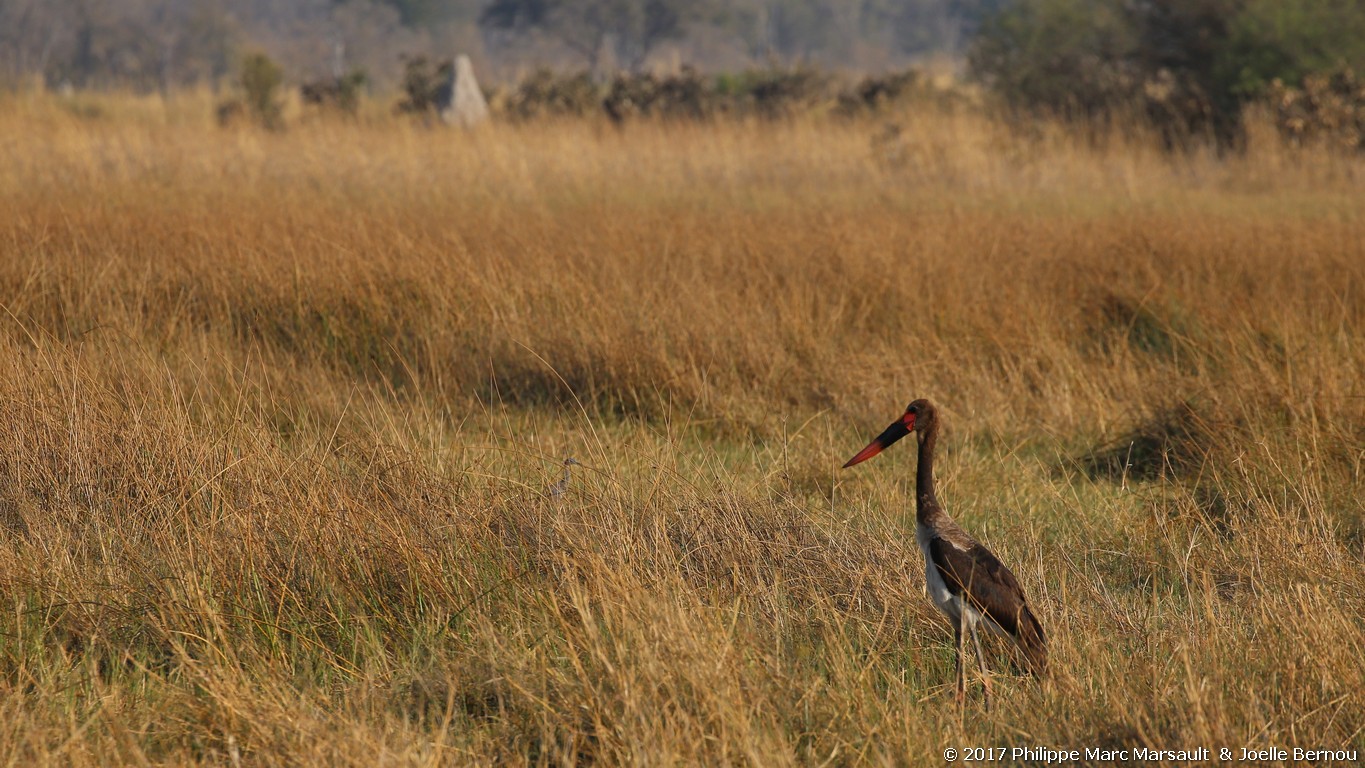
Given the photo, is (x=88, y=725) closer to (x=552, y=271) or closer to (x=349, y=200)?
(x=552, y=271)

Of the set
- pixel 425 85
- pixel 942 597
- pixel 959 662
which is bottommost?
pixel 425 85

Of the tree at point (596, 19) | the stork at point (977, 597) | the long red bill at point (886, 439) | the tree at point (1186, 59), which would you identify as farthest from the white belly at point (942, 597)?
the tree at point (596, 19)

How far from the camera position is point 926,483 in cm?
326

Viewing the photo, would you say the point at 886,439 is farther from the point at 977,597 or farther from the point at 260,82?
the point at 260,82

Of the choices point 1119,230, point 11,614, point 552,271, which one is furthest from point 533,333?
point 1119,230

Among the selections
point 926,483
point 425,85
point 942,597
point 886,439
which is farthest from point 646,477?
point 425,85

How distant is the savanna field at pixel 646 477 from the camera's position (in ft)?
Answer: 8.97

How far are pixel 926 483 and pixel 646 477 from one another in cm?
110

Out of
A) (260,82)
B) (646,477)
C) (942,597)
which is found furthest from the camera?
(260,82)

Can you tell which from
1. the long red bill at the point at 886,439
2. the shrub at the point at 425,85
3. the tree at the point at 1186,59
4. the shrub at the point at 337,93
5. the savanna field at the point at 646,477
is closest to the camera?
the savanna field at the point at 646,477

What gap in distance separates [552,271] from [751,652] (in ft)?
12.7

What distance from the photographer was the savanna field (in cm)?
→ 273

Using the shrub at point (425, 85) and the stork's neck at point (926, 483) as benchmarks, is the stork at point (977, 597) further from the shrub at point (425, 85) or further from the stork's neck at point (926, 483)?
the shrub at point (425, 85)

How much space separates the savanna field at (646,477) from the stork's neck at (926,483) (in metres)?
0.26
